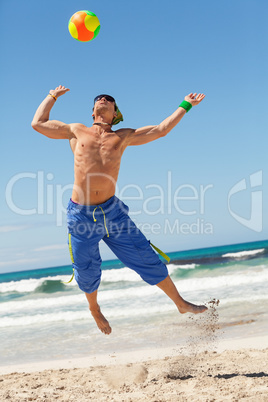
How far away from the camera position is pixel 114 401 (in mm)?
Result: 4176

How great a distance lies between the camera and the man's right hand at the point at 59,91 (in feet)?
15.3

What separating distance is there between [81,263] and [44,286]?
18620 millimetres

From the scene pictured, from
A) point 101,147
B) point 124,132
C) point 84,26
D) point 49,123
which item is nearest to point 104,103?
point 124,132

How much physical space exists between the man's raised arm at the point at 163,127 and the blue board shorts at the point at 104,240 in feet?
2.34

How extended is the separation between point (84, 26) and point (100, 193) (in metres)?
1.91

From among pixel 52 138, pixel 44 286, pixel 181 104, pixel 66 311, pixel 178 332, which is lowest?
pixel 44 286

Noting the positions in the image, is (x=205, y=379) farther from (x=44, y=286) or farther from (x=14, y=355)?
(x=44, y=286)

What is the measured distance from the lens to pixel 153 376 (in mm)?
4945

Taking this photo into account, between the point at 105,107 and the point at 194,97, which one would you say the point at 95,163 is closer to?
the point at 105,107

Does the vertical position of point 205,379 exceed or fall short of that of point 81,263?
it falls short

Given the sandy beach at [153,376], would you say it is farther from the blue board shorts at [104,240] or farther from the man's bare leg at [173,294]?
the blue board shorts at [104,240]

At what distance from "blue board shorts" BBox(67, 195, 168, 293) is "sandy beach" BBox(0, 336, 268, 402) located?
3.81ft

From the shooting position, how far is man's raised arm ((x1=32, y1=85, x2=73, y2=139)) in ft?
14.6

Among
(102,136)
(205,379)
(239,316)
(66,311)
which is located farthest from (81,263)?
(66,311)
